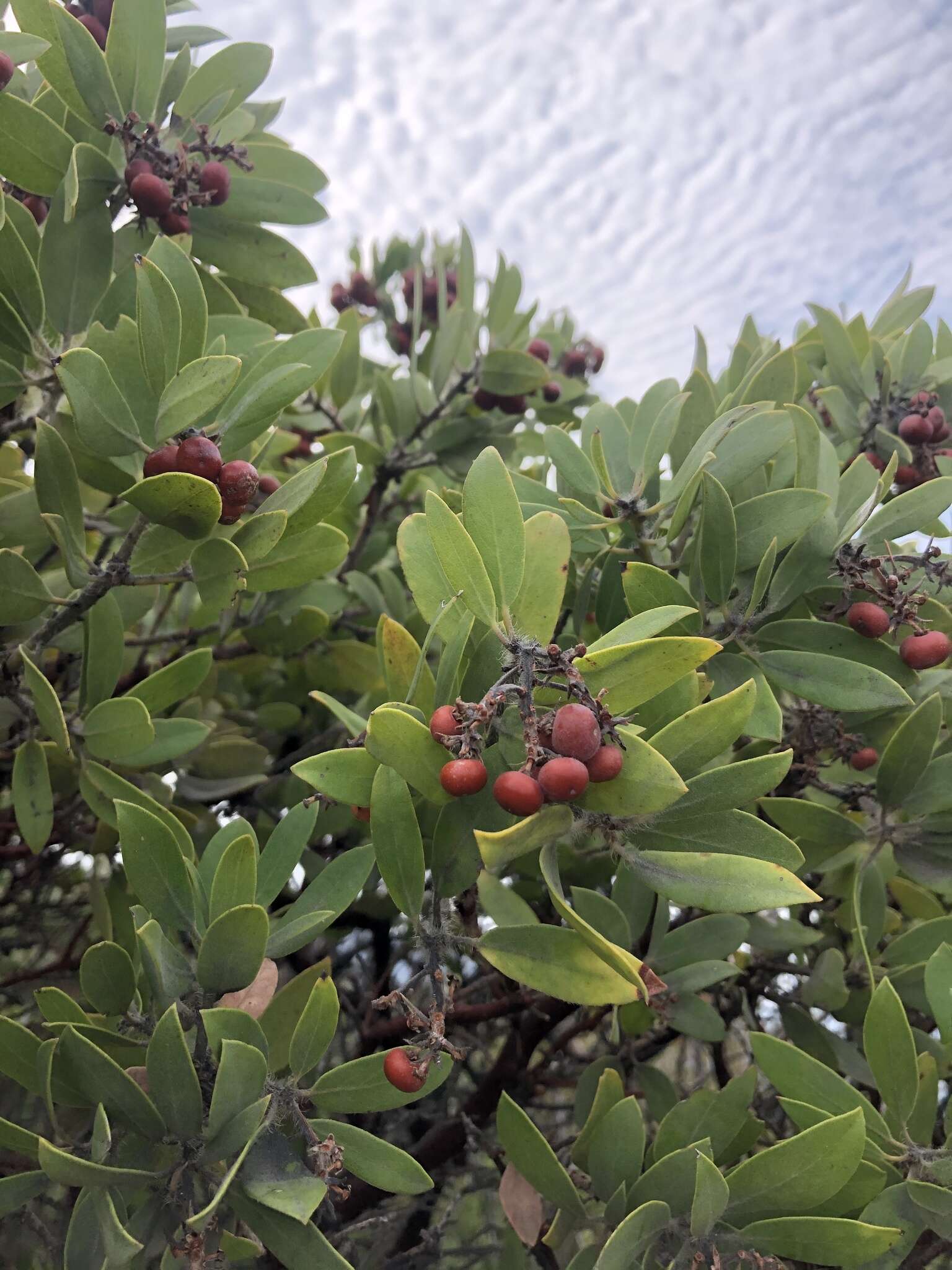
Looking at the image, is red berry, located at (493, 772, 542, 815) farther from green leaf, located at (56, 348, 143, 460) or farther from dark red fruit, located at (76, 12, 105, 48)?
dark red fruit, located at (76, 12, 105, 48)

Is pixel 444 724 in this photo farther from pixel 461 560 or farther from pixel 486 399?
pixel 486 399

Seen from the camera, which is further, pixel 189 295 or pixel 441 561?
pixel 189 295

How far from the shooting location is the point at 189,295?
1168mm

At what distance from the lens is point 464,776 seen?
2.74 ft

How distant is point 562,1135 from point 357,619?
168 cm

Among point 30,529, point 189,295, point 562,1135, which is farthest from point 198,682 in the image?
point 562,1135

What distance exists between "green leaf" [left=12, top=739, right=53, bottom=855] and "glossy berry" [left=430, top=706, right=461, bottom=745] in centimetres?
79

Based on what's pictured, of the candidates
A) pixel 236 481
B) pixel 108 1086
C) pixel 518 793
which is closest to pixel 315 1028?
pixel 108 1086

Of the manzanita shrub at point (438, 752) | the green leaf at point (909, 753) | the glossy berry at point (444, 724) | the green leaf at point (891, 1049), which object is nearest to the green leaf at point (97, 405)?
the manzanita shrub at point (438, 752)

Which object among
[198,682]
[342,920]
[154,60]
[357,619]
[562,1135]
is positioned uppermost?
[154,60]

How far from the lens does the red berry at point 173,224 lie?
142 centimetres

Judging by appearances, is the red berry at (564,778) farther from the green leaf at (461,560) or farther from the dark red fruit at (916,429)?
the dark red fruit at (916,429)

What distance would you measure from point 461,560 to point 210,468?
42 cm

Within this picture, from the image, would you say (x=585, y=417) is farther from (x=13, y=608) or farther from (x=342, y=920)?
(x=342, y=920)
